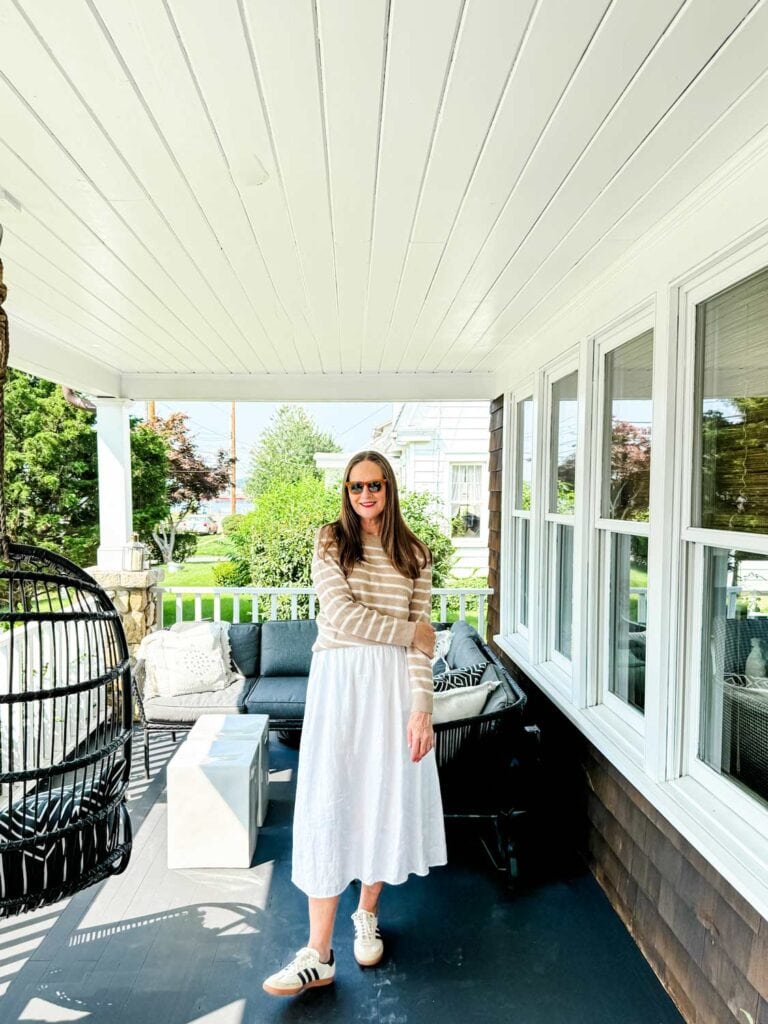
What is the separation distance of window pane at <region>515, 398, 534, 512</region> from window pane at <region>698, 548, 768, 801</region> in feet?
7.10

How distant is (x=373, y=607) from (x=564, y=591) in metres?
1.77

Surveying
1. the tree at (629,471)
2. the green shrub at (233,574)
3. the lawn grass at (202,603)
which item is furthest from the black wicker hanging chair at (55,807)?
the lawn grass at (202,603)

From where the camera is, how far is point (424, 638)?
2111 millimetres

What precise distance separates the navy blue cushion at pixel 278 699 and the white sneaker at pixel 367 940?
1655mm

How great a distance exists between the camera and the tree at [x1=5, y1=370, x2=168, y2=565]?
29.0 feet

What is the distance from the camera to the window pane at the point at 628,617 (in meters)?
2.51

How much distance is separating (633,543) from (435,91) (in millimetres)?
1837

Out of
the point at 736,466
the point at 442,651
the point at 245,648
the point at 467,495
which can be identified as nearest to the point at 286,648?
the point at 245,648

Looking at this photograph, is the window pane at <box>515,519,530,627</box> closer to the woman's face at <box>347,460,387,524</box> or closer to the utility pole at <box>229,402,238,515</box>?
the woman's face at <box>347,460,387,524</box>

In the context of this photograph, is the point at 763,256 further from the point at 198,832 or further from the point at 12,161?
the point at 198,832

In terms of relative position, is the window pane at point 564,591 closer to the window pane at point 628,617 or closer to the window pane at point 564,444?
the window pane at point 564,444

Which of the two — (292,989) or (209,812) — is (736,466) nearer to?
(292,989)

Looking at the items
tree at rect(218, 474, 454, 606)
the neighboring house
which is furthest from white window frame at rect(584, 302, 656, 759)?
the neighboring house

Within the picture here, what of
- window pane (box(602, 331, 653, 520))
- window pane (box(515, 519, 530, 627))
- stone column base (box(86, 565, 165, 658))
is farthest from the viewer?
stone column base (box(86, 565, 165, 658))
